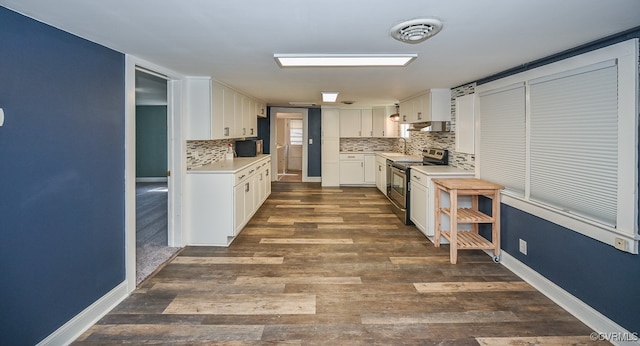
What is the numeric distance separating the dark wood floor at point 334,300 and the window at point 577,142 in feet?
2.54

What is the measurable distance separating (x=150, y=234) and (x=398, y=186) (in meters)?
3.77

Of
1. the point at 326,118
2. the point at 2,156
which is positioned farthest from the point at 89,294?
the point at 326,118

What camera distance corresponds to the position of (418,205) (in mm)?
4719

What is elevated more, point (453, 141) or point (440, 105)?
point (440, 105)

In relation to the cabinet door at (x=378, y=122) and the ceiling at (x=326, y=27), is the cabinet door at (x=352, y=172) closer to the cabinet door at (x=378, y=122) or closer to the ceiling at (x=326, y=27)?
the cabinet door at (x=378, y=122)

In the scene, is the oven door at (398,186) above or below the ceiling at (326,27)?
below

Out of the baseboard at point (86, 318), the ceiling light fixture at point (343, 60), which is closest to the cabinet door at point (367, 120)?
the ceiling light fixture at point (343, 60)

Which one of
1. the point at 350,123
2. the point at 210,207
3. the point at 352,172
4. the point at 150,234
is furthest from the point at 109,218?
the point at 350,123

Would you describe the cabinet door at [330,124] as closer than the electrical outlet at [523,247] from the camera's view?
No

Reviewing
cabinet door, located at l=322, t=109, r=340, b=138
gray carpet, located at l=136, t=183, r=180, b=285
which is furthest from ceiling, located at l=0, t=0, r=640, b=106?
cabinet door, located at l=322, t=109, r=340, b=138

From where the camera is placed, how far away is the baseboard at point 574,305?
2.25 metres

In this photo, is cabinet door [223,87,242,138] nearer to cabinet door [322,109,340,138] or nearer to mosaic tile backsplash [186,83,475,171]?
mosaic tile backsplash [186,83,475,171]

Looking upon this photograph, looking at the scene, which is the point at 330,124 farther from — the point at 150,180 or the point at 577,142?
the point at 577,142

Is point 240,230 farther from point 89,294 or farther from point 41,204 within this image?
point 41,204
